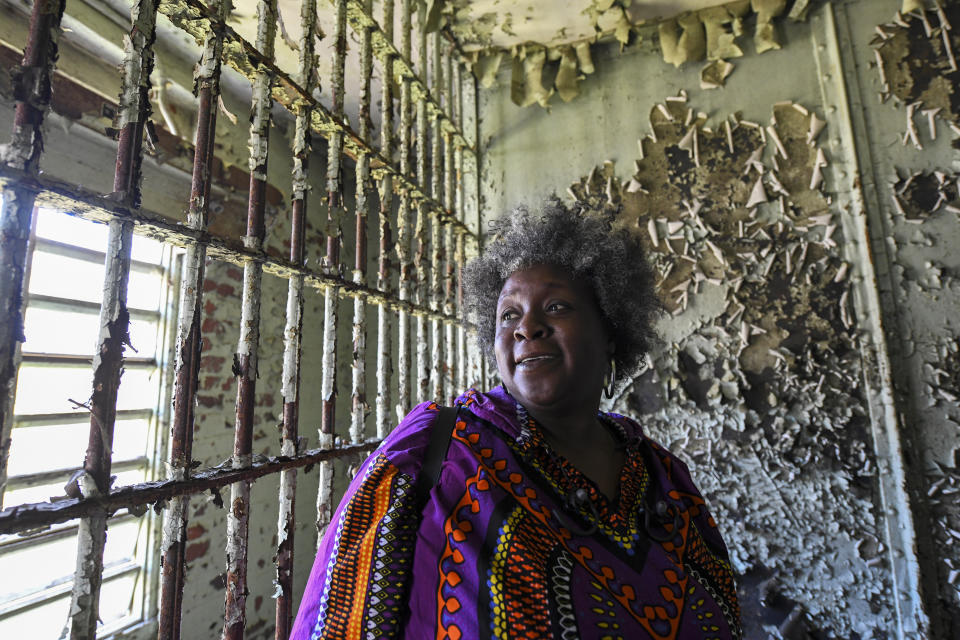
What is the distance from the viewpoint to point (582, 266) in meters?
1.18

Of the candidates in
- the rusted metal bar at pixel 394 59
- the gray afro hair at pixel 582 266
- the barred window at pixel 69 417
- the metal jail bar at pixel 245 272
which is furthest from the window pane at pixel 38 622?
the rusted metal bar at pixel 394 59

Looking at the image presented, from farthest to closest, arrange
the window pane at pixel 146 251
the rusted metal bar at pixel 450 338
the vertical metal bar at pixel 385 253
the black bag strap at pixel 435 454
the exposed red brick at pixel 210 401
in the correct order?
1. the exposed red brick at pixel 210 401
2. the window pane at pixel 146 251
3. the rusted metal bar at pixel 450 338
4. the vertical metal bar at pixel 385 253
5. the black bag strap at pixel 435 454

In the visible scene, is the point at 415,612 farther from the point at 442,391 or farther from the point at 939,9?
the point at 939,9

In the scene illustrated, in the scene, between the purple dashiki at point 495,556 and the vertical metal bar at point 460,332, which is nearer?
the purple dashiki at point 495,556

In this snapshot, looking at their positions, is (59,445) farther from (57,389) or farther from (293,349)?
(293,349)

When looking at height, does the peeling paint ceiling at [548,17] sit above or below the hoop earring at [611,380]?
above

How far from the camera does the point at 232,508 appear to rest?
974 mm

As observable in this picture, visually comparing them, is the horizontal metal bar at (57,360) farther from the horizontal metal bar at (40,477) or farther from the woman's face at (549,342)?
the woman's face at (549,342)

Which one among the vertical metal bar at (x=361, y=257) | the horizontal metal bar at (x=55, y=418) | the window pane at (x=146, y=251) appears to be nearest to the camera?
the vertical metal bar at (x=361, y=257)

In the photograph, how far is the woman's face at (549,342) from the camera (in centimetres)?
100

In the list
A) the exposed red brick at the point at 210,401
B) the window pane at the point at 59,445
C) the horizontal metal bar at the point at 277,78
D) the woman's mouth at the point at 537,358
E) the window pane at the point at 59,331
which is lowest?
the window pane at the point at 59,445

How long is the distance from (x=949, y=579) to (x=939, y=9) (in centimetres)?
216

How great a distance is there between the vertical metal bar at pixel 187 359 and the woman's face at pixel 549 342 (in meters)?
0.64

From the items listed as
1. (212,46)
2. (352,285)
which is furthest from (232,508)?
(212,46)
